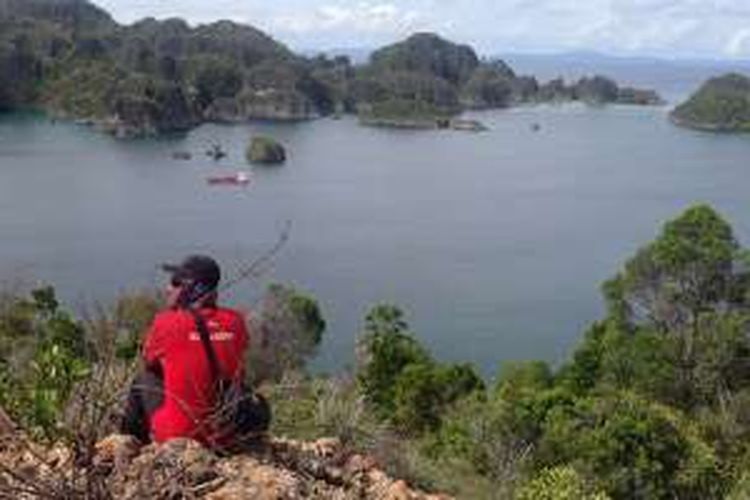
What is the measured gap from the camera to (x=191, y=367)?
392 cm

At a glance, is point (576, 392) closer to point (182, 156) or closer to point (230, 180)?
point (230, 180)

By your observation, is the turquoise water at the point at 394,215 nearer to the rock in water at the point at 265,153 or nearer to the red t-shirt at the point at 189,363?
the rock in water at the point at 265,153

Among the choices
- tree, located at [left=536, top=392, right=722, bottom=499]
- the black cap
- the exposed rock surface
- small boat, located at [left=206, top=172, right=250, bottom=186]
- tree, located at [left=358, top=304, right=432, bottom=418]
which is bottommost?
small boat, located at [left=206, top=172, right=250, bottom=186]

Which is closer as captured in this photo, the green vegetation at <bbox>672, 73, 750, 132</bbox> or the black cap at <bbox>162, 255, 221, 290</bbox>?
the black cap at <bbox>162, 255, 221, 290</bbox>

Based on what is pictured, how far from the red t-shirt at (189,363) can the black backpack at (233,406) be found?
0.6 inches

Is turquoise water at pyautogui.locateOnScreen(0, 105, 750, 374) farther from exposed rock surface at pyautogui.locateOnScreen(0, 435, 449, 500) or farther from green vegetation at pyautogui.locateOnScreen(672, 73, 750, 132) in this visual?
exposed rock surface at pyautogui.locateOnScreen(0, 435, 449, 500)

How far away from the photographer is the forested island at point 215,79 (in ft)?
341

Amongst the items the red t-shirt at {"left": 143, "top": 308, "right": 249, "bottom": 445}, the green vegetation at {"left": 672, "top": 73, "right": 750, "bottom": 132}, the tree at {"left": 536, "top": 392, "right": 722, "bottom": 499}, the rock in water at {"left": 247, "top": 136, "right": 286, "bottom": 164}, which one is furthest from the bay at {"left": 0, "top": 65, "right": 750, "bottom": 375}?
the red t-shirt at {"left": 143, "top": 308, "right": 249, "bottom": 445}

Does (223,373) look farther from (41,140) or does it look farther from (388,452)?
(41,140)

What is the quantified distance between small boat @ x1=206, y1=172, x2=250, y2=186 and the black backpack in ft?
216

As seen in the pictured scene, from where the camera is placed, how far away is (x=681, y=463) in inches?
582

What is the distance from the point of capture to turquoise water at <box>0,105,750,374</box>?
3981cm

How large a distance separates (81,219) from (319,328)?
91.1ft

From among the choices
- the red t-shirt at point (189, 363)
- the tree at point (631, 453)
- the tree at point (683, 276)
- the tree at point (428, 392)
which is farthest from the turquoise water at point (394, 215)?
the red t-shirt at point (189, 363)
